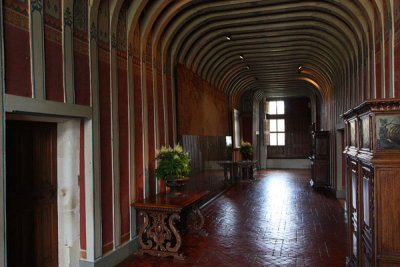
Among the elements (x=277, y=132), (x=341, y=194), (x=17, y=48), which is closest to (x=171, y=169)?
(x=17, y=48)

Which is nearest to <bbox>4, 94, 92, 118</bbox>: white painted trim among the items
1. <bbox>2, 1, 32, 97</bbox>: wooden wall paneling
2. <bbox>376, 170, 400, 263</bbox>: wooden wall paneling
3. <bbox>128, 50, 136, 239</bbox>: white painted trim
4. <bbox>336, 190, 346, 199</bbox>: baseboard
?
<bbox>2, 1, 32, 97</bbox>: wooden wall paneling

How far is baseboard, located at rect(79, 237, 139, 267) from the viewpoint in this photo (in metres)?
4.27

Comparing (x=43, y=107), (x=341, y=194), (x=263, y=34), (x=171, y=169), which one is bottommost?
(x=341, y=194)

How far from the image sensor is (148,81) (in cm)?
586

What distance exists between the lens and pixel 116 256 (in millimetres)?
4727

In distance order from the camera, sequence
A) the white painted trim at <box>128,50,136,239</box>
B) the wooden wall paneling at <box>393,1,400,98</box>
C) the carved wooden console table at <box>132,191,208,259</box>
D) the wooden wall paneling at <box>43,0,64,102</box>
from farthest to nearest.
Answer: the white painted trim at <box>128,50,136,239</box>
the carved wooden console table at <box>132,191,208,259</box>
the wooden wall paneling at <box>393,1,400,98</box>
the wooden wall paneling at <box>43,0,64,102</box>

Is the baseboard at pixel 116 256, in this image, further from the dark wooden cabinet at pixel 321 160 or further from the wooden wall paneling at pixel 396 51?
the dark wooden cabinet at pixel 321 160

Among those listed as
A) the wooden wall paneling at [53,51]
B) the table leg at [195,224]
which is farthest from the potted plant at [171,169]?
the wooden wall paneling at [53,51]

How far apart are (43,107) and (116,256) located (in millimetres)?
2386

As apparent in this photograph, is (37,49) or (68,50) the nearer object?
(37,49)

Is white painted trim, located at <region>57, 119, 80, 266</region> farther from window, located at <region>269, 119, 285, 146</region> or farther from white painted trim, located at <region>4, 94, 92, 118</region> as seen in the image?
window, located at <region>269, 119, 285, 146</region>

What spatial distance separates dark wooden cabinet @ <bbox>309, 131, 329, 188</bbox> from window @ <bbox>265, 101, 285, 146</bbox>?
8187mm

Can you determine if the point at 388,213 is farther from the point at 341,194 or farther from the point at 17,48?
the point at 341,194

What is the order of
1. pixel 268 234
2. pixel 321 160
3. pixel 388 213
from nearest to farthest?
pixel 388 213 < pixel 268 234 < pixel 321 160
